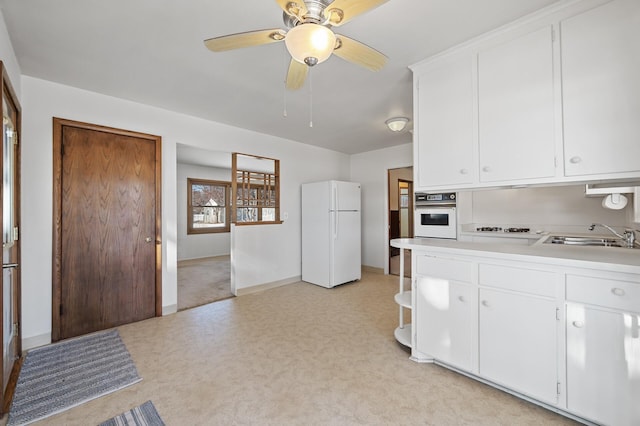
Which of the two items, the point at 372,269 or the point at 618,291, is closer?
the point at 618,291

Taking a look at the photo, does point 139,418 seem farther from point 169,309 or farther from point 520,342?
point 520,342

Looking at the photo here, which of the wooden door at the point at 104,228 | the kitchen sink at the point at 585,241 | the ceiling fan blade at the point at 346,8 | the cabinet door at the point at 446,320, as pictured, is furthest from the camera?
the wooden door at the point at 104,228

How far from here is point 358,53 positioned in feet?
5.13

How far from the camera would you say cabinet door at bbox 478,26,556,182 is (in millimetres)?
1728

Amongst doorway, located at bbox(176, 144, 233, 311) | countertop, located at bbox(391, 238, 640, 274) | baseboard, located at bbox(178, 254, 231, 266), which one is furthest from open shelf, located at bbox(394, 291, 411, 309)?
baseboard, located at bbox(178, 254, 231, 266)

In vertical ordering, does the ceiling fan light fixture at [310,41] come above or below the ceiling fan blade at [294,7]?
below

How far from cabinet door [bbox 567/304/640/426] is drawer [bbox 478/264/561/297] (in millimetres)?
137

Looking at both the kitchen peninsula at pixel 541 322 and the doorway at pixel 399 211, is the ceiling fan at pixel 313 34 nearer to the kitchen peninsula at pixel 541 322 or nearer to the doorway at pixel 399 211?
the kitchen peninsula at pixel 541 322

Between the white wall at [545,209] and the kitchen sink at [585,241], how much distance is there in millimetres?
433

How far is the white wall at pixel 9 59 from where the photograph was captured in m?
1.78

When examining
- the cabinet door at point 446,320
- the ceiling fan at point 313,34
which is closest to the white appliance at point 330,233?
the cabinet door at point 446,320

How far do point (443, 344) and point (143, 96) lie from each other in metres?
3.65

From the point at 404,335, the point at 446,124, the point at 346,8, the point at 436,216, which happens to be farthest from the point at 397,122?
the point at 404,335

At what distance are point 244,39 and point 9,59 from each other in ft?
6.41
